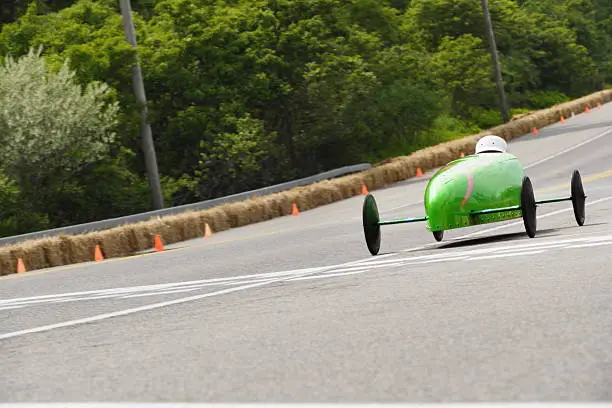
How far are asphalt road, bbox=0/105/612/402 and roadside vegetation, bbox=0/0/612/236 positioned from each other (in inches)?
725

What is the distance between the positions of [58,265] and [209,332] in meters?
17.8

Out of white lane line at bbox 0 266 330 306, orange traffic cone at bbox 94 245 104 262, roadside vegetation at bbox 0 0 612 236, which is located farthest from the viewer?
roadside vegetation at bbox 0 0 612 236

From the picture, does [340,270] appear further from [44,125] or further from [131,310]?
[44,125]

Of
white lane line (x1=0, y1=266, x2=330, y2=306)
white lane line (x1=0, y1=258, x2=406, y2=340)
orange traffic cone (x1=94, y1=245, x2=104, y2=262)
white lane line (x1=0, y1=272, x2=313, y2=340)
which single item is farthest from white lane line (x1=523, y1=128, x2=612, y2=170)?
white lane line (x1=0, y1=272, x2=313, y2=340)

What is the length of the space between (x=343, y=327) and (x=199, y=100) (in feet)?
126

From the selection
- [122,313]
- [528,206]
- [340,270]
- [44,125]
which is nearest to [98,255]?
[44,125]

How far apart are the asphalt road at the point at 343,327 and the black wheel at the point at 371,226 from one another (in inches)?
20.9

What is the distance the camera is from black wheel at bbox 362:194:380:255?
15828mm

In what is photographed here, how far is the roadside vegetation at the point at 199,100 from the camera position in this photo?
3625 centimetres

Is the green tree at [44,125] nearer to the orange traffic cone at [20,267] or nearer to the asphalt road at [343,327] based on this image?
the orange traffic cone at [20,267]

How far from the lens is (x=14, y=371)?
8.42 metres

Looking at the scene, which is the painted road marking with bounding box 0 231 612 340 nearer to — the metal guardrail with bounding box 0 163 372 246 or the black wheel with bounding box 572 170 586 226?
the black wheel with bounding box 572 170 586 226

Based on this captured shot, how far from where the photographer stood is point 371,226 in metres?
15.8

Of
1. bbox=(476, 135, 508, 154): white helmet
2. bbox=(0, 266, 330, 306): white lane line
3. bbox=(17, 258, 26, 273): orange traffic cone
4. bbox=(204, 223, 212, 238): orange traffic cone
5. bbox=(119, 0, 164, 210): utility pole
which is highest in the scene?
bbox=(119, 0, 164, 210): utility pole
